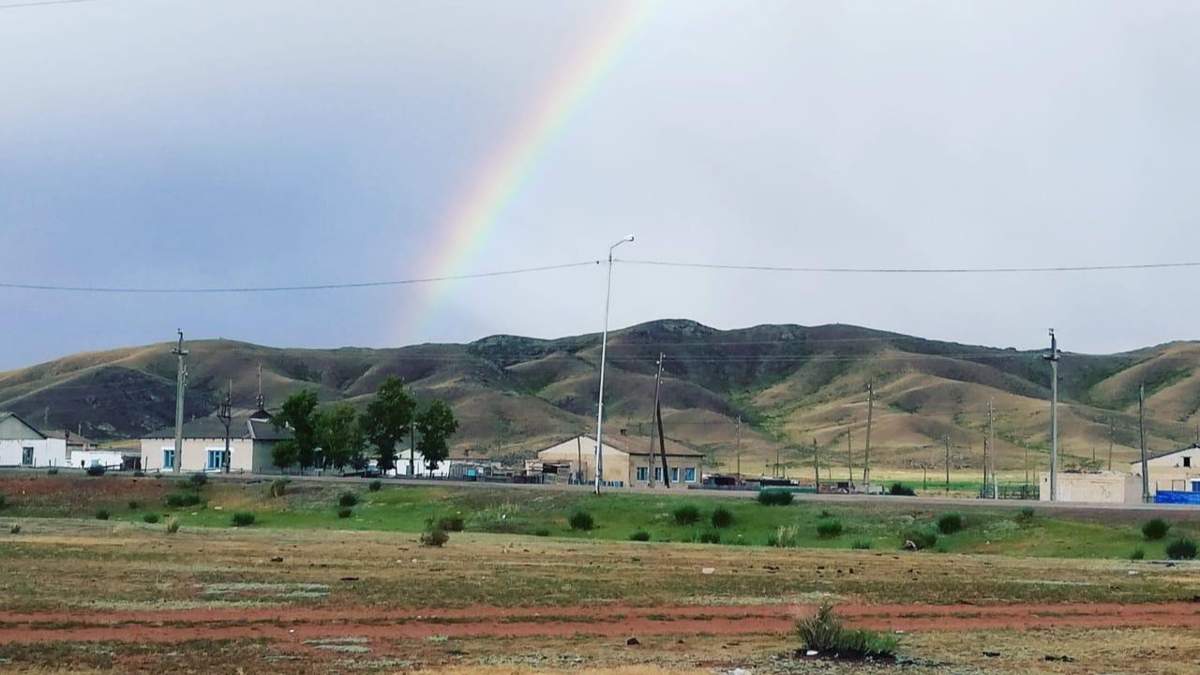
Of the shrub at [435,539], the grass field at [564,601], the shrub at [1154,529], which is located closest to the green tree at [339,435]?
the grass field at [564,601]

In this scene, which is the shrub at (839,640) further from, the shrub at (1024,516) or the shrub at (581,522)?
the shrub at (581,522)

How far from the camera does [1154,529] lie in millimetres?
52281

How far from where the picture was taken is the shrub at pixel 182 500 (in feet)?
255

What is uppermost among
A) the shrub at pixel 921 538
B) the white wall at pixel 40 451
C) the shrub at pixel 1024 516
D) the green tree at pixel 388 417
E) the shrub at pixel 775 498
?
the green tree at pixel 388 417

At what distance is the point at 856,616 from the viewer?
2333 cm

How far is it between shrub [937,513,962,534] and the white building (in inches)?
4205

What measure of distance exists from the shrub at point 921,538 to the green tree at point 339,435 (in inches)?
2609

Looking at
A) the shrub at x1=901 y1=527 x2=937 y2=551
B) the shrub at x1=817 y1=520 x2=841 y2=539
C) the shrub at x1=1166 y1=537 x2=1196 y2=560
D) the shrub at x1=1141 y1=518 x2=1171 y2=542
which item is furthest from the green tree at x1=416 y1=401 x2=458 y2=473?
the shrub at x1=1166 y1=537 x2=1196 y2=560

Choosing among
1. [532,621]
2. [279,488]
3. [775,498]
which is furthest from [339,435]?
[532,621]

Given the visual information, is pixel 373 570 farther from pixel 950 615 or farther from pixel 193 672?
pixel 193 672

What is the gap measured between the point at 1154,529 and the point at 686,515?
19.4 m

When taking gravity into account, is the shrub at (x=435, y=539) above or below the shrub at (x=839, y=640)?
below

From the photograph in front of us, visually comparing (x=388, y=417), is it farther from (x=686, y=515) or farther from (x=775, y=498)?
(x=686, y=515)

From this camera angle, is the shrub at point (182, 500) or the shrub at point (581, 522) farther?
the shrub at point (182, 500)
